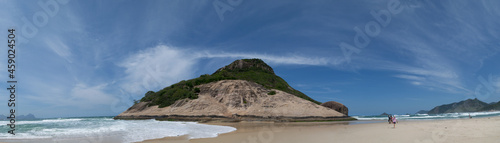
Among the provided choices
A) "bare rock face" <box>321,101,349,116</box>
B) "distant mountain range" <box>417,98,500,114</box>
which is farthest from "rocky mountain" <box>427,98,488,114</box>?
"bare rock face" <box>321,101,349,116</box>

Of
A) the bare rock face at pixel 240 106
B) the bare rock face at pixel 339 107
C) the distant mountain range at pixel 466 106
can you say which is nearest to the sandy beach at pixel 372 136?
the bare rock face at pixel 240 106

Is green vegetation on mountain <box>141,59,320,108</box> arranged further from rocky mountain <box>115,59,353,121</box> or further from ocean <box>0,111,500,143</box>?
ocean <box>0,111,500,143</box>

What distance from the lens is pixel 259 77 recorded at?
7794 cm

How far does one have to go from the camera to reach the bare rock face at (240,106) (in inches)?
1714

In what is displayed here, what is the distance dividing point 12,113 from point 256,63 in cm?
8335

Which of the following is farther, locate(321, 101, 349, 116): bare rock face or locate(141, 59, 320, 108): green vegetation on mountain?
locate(321, 101, 349, 116): bare rock face

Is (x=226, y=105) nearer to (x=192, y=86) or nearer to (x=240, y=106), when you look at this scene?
(x=240, y=106)

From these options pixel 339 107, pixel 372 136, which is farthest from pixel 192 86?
pixel 372 136

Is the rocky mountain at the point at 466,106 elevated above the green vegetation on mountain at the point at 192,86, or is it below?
below

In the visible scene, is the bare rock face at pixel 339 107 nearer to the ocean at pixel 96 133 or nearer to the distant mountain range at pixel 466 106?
the ocean at pixel 96 133

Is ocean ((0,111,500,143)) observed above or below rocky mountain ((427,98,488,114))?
above

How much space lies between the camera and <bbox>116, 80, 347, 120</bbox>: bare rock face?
4353 cm

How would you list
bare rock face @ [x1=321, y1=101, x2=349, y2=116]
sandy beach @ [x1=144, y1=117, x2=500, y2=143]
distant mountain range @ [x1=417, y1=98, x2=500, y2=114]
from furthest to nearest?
distant mountain range @ [x1=417, y1=98, x2=500, y2=114], bare rock face @ [x1=321, y1=101, x2=349, y2=116], sandy beach @ [x1=144, y1=117, x2=500, y2=143]

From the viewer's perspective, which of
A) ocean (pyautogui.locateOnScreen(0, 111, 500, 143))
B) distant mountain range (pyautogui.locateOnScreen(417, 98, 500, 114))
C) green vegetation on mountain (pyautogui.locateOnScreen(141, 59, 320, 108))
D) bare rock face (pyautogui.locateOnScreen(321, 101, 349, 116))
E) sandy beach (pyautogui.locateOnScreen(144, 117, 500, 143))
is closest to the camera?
sandy beach (pyautogui.locateOnScreen(144, 117, 500, 143))
